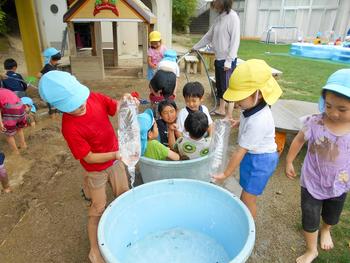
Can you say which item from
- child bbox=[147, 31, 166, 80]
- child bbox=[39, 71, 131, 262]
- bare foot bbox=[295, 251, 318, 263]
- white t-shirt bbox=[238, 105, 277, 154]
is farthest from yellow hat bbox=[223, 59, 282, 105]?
child bbox=[147, 31, 166, 80]

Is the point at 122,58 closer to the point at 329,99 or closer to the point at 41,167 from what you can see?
the point at 41,167

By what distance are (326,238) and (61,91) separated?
207 cm

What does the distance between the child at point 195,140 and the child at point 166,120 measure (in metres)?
0.27

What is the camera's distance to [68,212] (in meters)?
2.51

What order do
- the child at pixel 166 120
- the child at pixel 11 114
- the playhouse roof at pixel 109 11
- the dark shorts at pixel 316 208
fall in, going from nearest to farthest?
the dark shorts at pixel 316 208, the child at pixel 166 120, the child at pixel 11 114, the playhouse roof at pixel 109 11

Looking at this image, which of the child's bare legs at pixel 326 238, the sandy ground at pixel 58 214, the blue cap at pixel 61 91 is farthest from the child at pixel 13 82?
the child's bare legs at pixel 326 238

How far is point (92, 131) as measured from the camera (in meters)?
1.76

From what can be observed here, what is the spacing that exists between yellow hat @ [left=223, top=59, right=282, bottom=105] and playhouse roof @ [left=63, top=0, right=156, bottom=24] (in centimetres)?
475

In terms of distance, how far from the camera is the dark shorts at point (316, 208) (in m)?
1.89

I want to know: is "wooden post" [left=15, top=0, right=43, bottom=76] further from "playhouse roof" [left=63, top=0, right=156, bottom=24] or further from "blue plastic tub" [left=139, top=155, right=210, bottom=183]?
"blue plastic tub" [left=139, top=155, right=210, bottom=183]

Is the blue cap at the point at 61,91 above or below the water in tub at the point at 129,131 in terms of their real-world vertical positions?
above

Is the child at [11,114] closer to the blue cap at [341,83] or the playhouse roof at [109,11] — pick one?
the playhouse roof at [109,11]

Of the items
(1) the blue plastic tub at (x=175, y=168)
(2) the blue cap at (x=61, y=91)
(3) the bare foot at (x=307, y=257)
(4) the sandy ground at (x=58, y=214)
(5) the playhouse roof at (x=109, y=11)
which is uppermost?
(5) the playhouse roof at (x=109, y=11)

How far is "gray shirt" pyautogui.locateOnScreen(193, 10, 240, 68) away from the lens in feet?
13.1
